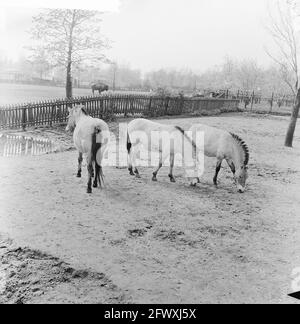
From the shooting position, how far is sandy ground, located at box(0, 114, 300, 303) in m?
3.61

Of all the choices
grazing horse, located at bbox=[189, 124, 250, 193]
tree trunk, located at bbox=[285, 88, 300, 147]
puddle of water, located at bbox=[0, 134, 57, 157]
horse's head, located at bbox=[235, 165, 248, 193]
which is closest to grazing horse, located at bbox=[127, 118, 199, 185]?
grazing horse, located at bbox=[189, 124, 250, 193]

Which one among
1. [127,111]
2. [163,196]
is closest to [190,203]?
[163,196]

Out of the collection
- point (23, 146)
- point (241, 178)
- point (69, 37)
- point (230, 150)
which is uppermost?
point (69, 37)

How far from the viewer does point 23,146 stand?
10906 millimetres

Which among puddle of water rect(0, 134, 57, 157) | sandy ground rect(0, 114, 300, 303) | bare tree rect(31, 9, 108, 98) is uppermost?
bare tree rect(31, 9, 108, 98)

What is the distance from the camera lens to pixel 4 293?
3.44 metres

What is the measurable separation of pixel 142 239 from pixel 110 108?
11.3 metres

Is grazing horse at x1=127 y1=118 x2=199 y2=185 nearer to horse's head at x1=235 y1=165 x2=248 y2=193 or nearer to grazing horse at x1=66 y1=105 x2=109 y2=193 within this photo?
horse's head at x1=235 y1=165 x2=248 y2=193

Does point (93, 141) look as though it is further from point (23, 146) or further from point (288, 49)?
point (288, 49)

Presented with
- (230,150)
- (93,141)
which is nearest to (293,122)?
(230,150)

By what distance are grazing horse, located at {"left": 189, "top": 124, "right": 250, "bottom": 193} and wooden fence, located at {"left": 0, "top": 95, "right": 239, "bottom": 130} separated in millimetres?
7315

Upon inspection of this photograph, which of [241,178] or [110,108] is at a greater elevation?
[110,108]
